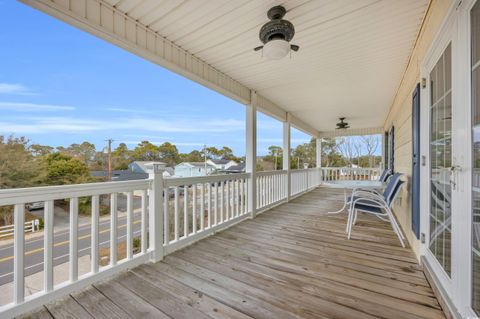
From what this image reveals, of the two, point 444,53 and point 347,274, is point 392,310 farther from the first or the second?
point 444,53

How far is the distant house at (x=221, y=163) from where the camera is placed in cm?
318

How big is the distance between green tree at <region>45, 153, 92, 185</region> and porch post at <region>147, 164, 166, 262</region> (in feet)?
1.92

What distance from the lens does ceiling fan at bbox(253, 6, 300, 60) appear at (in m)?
1.93

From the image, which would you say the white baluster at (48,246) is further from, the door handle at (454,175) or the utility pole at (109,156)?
the door handle at (454,175)

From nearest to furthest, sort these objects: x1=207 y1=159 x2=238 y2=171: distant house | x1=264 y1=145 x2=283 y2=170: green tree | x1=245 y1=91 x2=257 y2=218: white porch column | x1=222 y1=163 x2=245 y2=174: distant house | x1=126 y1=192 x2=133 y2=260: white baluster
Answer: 1. x1=126 y1=192 x2=133 y2=260: white baluster
2. x1=207 y1=159 x2=238 y2=171: distant house
3. x1=222 y1=163 x2=245 y2=174: distant house
4. x1=245 y1=91 x2=257 y2=218: white porch column
5. x1=264 y1=145 x2=283 y2=170: green tree

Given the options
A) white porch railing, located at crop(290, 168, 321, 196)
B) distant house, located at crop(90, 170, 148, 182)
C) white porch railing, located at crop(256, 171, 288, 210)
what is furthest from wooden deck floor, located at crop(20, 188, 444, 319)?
white porch railing, located at crop(290, 168, 321, 196)

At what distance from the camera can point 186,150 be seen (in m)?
2.69

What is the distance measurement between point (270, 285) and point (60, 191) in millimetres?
1836

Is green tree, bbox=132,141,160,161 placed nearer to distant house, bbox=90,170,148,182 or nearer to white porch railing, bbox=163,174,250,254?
distant house, bbox=90,170,148,182

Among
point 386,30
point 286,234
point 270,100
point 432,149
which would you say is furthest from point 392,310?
point 270,100

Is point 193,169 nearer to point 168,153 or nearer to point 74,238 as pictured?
point 168,153

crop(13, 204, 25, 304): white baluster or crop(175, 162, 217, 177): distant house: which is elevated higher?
crop(175, 162, 217, 177): distant house

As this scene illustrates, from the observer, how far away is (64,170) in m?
1.70

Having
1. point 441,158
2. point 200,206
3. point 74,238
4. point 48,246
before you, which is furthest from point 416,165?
point 48,246
